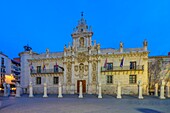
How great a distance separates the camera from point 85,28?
35156mm

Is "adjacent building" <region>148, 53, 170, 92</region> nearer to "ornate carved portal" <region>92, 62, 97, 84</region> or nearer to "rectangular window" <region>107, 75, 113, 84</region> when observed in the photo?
"rectangular window" <region>107, 75, 113, 84</region>

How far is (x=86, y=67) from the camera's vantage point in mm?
33906

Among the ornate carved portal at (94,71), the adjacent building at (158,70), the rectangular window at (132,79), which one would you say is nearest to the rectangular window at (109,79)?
the ornate carved portal at (94,71)

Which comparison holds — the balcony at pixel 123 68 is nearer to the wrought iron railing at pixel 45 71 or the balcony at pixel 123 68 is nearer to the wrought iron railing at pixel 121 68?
the wrought iron railing at pixel 121 68

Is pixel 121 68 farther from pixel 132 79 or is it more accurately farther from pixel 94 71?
pixel 94 71

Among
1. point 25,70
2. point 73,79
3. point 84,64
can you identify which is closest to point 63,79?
point 73,79

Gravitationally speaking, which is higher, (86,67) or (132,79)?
(86,67)

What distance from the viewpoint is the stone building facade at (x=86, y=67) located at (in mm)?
31406

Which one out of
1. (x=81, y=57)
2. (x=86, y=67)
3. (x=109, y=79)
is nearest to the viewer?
(x=109, y=79)

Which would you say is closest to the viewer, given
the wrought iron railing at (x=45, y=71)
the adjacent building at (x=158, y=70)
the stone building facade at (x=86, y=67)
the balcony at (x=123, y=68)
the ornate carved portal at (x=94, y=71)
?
the balcony at (x=123, y=68)

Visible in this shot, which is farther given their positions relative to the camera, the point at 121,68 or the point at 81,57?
the point at 81,57

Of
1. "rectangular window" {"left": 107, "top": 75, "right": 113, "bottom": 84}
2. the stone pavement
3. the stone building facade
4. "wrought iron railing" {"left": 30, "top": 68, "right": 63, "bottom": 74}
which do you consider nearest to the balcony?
the stone building facade

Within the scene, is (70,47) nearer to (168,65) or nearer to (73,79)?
(73,79)

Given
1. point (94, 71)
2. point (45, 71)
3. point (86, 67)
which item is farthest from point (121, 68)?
point (45, 71)
